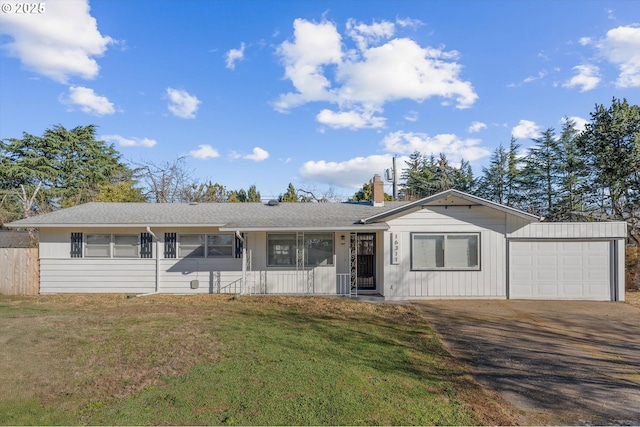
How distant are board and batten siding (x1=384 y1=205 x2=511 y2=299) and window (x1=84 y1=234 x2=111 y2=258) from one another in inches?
379

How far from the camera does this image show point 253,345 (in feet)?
19.3

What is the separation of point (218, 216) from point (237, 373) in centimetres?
860

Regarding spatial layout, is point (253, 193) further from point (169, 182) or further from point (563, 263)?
point (563, 263)

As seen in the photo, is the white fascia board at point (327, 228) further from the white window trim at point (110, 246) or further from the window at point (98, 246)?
the window at point (98, 246)

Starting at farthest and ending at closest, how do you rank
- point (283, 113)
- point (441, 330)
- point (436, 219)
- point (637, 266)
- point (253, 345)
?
point (283, 113), point (637, 266), point (436, 219), point (441, 330), point (253, 345)

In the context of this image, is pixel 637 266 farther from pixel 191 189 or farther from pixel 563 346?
pixel 191 189

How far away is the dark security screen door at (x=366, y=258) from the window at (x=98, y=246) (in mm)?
9153

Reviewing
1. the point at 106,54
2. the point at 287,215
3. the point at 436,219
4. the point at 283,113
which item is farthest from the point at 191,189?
the point at 436,219

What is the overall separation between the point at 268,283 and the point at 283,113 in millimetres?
12905

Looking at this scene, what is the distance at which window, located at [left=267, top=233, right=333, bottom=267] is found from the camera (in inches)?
465

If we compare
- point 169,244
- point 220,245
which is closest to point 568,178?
point 220,245

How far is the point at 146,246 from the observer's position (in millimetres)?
12023

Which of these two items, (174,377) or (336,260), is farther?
(336,260)

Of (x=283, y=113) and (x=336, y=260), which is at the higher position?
(x=283, y=113)
